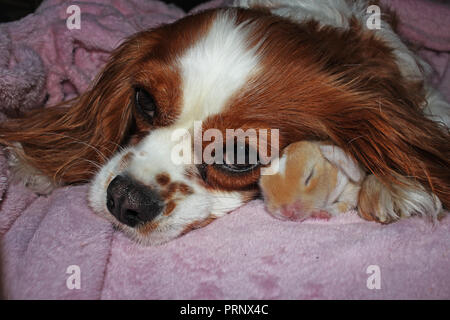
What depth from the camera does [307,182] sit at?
1.42 meters

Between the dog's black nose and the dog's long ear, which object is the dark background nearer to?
the dog's long ear

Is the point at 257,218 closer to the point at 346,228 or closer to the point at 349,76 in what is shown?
the point at 346,228

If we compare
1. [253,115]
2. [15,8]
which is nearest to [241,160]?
[253,115]

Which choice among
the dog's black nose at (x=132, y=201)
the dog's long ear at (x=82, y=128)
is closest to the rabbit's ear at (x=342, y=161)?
the dog's black nose at (x=132, y=201)

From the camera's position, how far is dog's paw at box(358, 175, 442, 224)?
146 cm

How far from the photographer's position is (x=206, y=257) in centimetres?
133

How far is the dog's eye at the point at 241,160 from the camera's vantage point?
4.76 feet

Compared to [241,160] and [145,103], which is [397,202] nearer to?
[241,160]

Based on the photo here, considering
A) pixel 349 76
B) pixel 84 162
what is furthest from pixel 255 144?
pixel 84 162

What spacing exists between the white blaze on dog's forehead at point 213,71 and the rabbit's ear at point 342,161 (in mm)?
323

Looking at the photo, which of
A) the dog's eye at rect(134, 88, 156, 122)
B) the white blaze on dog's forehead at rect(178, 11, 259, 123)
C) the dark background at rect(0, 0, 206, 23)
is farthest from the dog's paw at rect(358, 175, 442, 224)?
the dark background at rect(0, 0, 206, 23)

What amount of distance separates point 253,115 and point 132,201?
417 mm

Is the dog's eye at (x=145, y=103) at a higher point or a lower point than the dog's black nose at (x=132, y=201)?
higher

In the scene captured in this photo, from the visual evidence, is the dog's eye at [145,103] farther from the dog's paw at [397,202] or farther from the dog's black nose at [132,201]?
the dog's paw at [397,202]
